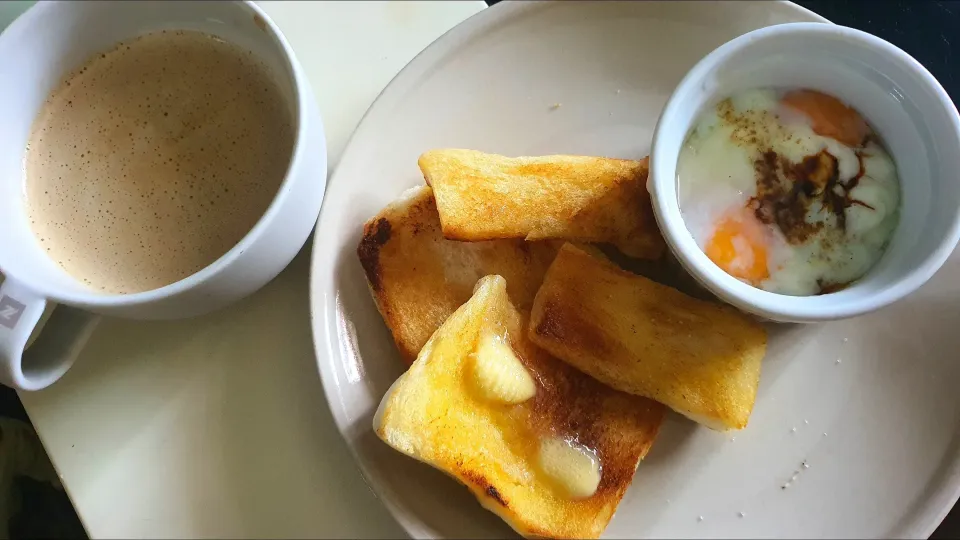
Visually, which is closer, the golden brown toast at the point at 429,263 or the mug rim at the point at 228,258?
the mug rim at the point at 228,258

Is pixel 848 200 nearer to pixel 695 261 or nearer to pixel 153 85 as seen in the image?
pixel 695 261

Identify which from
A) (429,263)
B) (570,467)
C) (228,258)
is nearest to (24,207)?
(228,258)

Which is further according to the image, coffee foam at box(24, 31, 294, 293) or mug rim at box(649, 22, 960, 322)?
coffee foam at box(24, 31, 294, 293)

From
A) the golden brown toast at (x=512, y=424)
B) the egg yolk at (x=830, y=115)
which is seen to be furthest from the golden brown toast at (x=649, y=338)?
the egg yolk at (x=830, y=115)

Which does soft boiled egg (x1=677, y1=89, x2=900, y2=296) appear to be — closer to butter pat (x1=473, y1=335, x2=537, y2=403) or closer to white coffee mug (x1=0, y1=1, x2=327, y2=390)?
butter pat (x1=473, y1=335, x2=537, y2=403)

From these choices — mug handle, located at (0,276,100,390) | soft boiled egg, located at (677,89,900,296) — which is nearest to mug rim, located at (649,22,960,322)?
soft boiled egg, located at (677,89,900,296)

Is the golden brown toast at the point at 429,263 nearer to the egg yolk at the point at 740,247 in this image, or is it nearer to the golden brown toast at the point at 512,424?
the golden brown toast at the point at 512,424

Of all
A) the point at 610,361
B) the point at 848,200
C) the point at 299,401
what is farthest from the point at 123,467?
the point at 848,200
